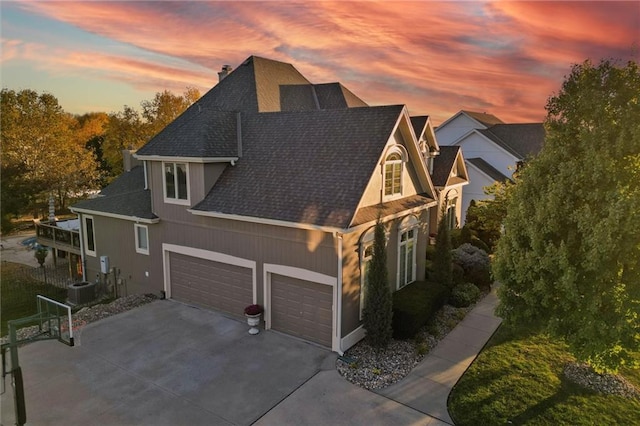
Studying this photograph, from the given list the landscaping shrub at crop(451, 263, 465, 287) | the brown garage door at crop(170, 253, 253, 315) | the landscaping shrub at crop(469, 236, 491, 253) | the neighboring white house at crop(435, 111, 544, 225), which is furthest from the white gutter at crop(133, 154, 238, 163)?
the neighboring white house at crop(435, 111, 544, 225)

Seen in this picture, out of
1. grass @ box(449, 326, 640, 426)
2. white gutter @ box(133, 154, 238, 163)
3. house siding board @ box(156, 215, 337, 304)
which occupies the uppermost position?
white gutter @ box(133, 154, 238, 163)

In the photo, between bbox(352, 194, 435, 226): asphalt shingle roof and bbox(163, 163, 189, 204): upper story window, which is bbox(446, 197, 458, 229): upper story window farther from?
bbox(163, 163, 189, 204): upper story window

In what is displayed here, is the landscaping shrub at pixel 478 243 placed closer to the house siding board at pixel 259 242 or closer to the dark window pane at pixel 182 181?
the house siding board at pixel 259 242

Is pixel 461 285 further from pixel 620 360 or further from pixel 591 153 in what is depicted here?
pixel 591 153

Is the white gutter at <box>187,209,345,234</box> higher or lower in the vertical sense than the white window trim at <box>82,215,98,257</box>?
higher

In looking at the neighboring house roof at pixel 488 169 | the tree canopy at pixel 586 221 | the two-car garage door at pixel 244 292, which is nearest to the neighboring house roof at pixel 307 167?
the two-car garage door at pixel 244 292

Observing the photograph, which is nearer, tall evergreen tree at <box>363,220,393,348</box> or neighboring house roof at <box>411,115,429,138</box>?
tall evergreen tree at <box>363,220,393,348</box>

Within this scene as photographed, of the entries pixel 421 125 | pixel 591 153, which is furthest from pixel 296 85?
pixel 591 153
